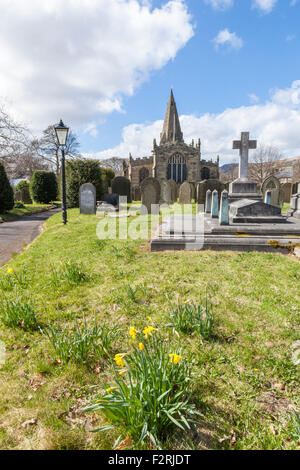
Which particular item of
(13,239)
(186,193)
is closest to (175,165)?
(186,193)

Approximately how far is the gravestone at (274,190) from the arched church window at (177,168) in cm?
2681

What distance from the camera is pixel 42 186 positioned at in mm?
22094

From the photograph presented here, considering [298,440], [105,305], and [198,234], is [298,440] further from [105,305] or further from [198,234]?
[198,234]

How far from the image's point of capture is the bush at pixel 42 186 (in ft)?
71.8

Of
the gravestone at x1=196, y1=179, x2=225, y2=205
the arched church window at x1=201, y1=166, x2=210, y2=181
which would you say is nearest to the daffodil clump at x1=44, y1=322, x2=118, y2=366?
the gravestone at x1=196, y1=179, x2=225, y2=205

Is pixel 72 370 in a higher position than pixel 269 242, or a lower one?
lower

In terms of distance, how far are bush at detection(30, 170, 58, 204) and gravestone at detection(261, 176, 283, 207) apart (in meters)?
17.7

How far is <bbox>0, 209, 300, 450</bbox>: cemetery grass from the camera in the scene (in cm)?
157

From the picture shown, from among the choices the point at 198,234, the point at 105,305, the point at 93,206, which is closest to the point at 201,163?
the point at 93,206

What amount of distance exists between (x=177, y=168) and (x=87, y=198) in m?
Answer: 30.3

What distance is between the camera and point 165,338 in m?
2.48
